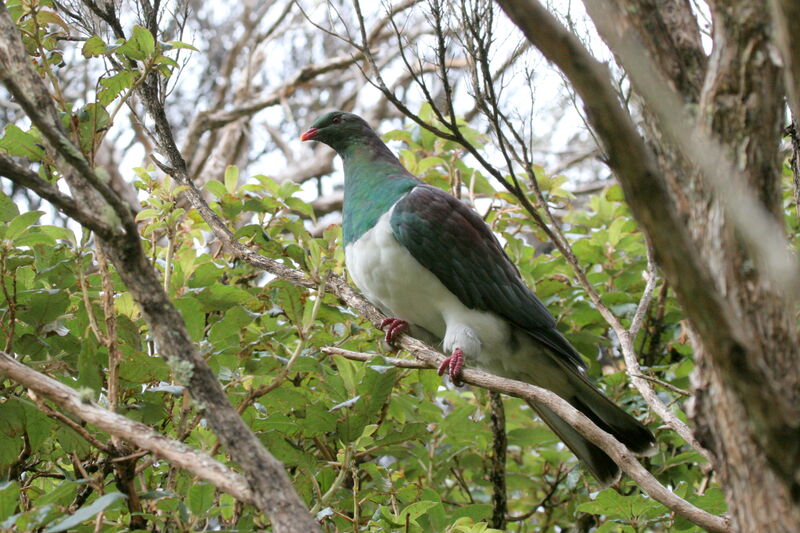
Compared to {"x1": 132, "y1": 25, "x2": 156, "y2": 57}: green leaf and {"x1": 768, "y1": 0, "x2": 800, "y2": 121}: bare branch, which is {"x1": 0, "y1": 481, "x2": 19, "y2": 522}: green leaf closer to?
{"x1": 132, "y1": 25, "x2": 156, "y2": 57}: green leaf

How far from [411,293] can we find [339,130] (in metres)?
1.04

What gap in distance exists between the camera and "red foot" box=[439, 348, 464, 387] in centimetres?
280

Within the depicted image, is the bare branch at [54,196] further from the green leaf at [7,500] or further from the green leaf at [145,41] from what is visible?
the green leaf at [145,41]

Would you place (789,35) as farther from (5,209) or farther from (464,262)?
(464,262)

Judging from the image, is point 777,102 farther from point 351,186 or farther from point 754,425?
point 351,186

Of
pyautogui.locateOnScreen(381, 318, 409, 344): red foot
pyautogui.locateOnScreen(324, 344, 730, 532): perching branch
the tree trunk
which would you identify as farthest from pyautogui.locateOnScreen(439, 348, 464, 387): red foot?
the tree trunk

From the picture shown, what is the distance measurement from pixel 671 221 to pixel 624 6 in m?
0.39

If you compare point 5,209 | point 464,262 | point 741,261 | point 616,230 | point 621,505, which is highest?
point 616,230

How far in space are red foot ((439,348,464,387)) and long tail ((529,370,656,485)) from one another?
0.86ft

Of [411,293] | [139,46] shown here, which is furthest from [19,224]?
[411,293]

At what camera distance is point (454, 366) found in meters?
2.94

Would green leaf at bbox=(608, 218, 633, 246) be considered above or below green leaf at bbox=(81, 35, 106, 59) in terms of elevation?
above

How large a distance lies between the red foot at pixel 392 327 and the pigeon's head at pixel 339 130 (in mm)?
994

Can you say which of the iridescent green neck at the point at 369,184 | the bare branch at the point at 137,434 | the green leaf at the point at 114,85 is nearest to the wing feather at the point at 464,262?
the iridescent green neck at the point at 369,184
